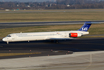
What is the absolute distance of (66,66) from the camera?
24172 millimetres

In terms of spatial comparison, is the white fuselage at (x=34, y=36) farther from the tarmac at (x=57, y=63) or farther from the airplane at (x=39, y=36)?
the tarmac at (x=57, y=63)

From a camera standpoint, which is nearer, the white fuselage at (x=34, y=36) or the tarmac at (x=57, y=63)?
the tarmac at (x=57, y=63)

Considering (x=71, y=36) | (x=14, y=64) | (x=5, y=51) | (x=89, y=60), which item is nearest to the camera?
(x=14, y=64)

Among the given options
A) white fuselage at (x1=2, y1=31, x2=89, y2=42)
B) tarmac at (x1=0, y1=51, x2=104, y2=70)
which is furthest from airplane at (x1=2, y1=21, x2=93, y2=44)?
tarmac at (x1=0, y1=51, x2=104, y2=70)

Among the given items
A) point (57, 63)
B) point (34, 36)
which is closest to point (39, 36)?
point (34, 36)

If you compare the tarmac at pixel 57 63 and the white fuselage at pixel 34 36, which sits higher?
the white fuselage at pixel 34 36

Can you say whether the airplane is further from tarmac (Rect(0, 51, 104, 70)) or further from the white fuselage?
tarmac (Rect(0, 51, 104, 70))

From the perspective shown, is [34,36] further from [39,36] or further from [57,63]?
[57,63]

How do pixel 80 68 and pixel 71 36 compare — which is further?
pixel 71 36

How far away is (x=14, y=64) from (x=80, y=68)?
9432 mm

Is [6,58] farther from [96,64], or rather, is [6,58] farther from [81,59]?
[96,64]

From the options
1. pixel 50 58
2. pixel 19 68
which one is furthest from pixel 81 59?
pixel 19 68

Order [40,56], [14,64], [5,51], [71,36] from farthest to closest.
Result: [71,36], [5,51], [40,56], [14,64]

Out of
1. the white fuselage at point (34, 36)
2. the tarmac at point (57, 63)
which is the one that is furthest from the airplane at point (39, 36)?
the tarmac at point (57, 63)
